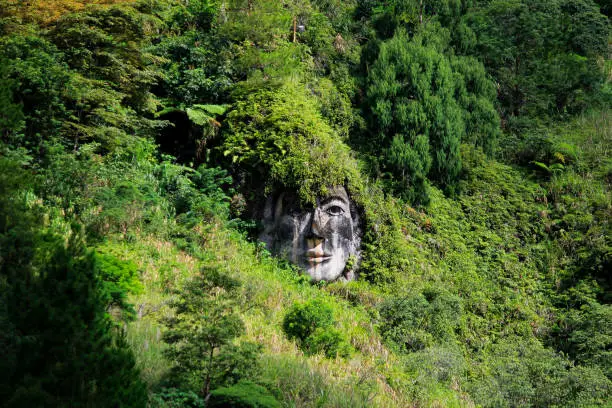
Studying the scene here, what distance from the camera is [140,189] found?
495 inches

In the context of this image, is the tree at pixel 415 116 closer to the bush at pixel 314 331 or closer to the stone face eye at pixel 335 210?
the stone face eye at pixel 335 210

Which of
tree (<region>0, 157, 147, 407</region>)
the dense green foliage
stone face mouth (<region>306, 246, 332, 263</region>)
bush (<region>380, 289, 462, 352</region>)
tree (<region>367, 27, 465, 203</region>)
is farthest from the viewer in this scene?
tree (<region>367, 27, 465, 203</region>)

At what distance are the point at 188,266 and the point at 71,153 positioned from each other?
400 cm

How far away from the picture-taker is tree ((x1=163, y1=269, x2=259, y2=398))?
5832 mm

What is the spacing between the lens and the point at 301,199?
1383 centimetres

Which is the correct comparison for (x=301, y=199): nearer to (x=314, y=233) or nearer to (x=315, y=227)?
(x=315, y=227)

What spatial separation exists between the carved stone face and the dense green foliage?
1.40ft

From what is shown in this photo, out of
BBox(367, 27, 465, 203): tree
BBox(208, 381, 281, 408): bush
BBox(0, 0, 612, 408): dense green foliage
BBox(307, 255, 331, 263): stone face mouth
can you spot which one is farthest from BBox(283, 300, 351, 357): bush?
BBox(367, 27, 465, 203): tree

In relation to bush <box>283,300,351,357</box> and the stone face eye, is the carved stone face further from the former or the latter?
bush <box>283,300,351,357</box>

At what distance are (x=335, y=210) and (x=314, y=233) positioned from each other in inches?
36.1

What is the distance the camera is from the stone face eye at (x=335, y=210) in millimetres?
14023

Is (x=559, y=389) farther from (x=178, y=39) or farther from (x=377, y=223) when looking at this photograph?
(x=178, y=39)

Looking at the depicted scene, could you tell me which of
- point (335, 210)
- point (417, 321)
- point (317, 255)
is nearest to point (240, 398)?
point (417, 321)

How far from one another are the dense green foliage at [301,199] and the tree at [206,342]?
0.03m
